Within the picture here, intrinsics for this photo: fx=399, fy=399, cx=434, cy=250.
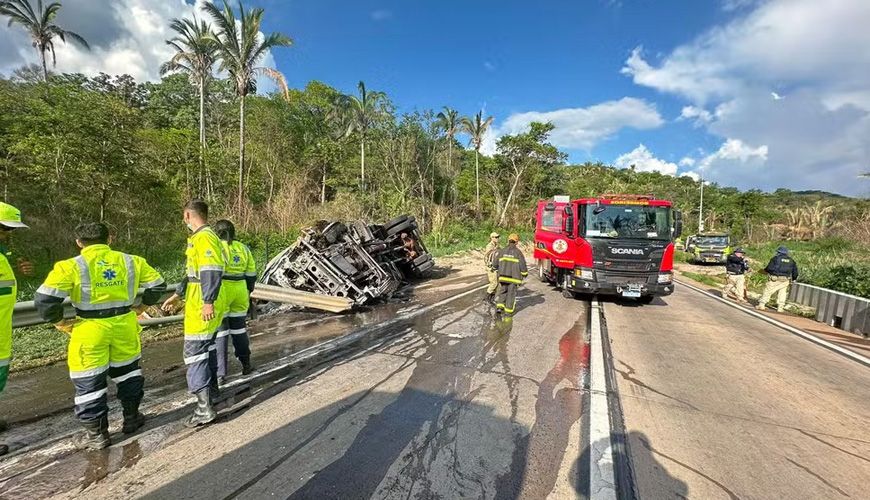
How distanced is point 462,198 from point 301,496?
3623 centimetres

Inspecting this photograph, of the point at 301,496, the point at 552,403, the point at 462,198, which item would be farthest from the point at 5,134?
the point at 462,198

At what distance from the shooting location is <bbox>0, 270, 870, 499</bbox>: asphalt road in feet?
8.43

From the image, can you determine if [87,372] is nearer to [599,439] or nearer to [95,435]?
[95,435]

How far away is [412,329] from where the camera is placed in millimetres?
6523

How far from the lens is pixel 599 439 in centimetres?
321

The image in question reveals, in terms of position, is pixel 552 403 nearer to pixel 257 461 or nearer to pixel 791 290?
pixel 257 461

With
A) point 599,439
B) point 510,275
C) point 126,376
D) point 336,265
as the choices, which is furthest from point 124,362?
point 510,275

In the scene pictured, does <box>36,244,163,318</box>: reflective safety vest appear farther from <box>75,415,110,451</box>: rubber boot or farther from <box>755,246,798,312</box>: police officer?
<box>755,246,798,312</box>: police officer

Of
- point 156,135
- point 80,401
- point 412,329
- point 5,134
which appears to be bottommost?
point 412,329

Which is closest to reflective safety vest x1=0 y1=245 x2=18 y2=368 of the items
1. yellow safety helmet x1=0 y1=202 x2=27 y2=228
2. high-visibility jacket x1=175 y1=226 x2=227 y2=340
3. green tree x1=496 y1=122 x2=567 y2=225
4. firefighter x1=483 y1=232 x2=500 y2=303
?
yellow safety helmet x1=0 y1=202 x2=27 y2=228

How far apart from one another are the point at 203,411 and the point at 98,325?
3.31 feet

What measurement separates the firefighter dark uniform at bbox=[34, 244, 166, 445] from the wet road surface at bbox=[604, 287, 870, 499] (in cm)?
378

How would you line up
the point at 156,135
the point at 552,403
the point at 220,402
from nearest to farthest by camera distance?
the point at 220,402 → the point at 552,403 → the point at 156,135

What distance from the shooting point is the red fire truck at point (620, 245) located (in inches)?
332
